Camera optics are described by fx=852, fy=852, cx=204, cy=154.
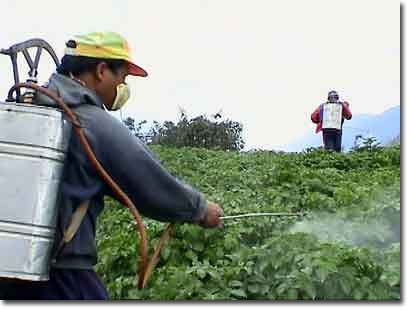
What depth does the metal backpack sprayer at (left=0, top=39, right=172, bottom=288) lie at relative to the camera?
2.37m

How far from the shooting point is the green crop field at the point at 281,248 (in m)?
3.22

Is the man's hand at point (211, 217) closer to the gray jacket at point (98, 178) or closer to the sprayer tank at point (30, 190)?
the gray jacket at point (98, 178)

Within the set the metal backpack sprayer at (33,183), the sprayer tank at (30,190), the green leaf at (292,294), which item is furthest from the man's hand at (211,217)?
the green leaf at (292,294)

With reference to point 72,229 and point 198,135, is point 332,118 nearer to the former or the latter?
point 198,135

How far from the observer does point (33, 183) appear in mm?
2375


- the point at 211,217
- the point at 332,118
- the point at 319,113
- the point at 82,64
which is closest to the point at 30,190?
the point at 82,64

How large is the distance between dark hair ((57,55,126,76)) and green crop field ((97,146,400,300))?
1.16 meters

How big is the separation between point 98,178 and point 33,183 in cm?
18

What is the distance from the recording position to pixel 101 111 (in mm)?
2451

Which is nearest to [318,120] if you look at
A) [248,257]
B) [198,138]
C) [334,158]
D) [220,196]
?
[334,158]

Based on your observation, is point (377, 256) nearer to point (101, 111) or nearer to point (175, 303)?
point (175, 303)

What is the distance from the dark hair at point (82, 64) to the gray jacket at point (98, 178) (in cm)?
6

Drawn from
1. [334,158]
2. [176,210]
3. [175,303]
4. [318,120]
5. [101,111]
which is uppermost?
[318,120]

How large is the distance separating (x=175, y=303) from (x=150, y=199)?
1018 mm
